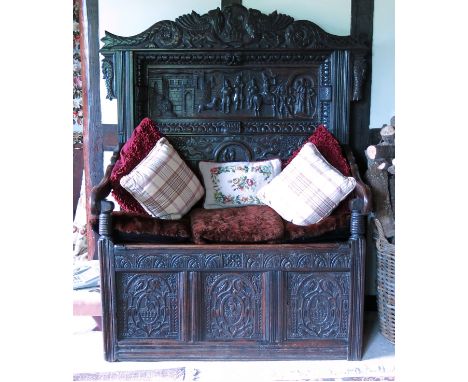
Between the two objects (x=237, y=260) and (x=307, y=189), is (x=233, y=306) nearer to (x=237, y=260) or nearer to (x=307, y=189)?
(x=237, y=260)

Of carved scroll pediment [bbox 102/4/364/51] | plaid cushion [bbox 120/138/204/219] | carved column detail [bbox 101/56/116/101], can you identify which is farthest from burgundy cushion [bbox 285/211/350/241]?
carved column detail [bbox 101/56/116/101]

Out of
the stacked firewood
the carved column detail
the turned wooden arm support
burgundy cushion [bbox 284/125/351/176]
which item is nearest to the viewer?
the turned wooden arm support

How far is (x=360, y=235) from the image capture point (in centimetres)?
228

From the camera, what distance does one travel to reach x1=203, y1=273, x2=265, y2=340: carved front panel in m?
2.30

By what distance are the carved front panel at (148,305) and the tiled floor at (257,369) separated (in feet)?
0.54

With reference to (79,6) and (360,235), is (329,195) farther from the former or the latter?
(79,6)

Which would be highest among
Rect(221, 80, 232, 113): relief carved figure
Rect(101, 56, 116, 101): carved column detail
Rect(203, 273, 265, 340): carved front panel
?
Rect(101, 56, 116, 101): carved column detail

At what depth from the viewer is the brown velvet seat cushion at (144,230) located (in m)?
2.28

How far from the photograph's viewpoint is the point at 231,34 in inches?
110

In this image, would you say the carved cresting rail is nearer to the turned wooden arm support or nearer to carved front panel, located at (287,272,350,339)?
the turned wooden arm support

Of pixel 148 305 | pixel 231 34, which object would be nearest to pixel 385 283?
pixel 148 305

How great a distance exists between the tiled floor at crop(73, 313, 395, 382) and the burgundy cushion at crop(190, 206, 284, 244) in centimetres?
66

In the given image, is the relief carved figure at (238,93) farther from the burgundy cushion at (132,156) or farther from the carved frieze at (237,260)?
the carved frieze at (237,260)

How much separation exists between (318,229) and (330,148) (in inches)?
26.1
